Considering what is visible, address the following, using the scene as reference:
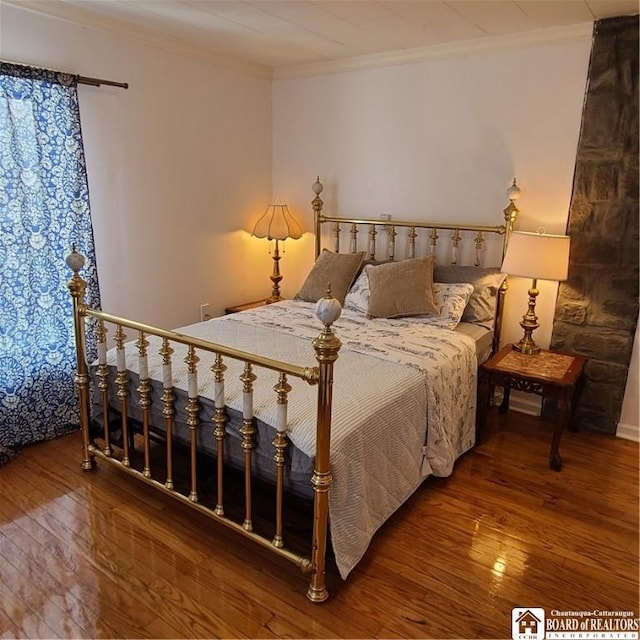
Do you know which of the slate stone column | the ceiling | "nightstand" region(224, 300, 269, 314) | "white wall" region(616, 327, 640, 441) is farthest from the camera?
"nightstand" region(224, 300, 269, 314)

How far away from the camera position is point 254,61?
13.1ft

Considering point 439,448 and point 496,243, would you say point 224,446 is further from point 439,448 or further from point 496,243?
point 496,243

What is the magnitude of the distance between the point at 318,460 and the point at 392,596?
2.12ft

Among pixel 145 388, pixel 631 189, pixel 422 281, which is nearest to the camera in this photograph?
pixel 145 388

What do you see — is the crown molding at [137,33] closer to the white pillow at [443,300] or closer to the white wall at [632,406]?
the white pillow at [443,300]

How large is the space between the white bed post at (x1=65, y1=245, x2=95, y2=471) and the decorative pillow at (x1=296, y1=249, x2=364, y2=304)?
155cm

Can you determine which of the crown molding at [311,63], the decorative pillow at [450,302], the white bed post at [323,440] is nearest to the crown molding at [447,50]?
the crown molding at [311,63]

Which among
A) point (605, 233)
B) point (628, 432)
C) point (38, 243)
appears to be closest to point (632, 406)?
point (628, 432)

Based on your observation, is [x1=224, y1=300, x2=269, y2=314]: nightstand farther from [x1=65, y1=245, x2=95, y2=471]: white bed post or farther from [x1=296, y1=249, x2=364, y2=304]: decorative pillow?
[x1=65, y1=245, x2=95, y2=471]: white bed post

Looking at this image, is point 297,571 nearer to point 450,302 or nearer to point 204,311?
point 450,302

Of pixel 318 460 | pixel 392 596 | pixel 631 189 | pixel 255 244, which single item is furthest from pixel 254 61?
pixel 392 596

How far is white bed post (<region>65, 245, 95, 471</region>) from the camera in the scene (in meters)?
2.44

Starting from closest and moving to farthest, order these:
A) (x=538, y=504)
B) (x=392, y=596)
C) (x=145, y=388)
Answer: (x=392, y=596) < (x=145, y=388) < (x=538, y=504)

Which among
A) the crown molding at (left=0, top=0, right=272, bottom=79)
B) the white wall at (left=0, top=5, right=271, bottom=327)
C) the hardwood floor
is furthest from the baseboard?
the crown molding at (left=0, top=0, right=272, bottom=79)
